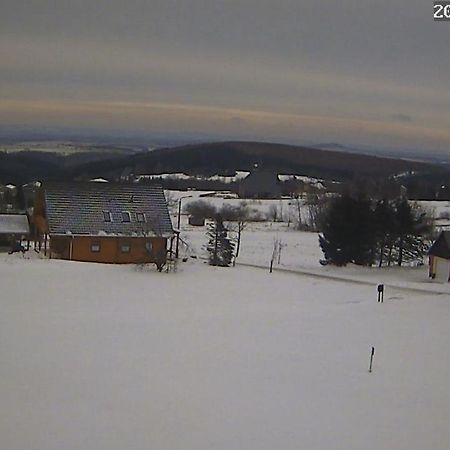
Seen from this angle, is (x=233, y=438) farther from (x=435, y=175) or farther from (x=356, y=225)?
(x=435, y=175)

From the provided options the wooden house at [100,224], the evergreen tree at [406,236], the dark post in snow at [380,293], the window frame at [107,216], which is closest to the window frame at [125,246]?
the wooden house at [100,224]

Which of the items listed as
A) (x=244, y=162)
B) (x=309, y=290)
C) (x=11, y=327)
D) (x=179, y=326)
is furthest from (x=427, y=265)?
(x=244, y=162)

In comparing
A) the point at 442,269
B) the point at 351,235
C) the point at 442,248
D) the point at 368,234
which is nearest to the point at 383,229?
the point at 368,234

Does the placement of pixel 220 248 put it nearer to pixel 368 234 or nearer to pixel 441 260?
pixel 368 234

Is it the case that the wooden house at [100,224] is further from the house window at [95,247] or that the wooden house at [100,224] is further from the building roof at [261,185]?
the building roof at [261,185]

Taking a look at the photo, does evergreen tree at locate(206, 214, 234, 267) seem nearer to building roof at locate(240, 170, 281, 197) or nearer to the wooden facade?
the wooden facade

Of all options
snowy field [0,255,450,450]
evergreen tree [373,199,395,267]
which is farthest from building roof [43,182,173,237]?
evergreen tree [373,199,395,267]
